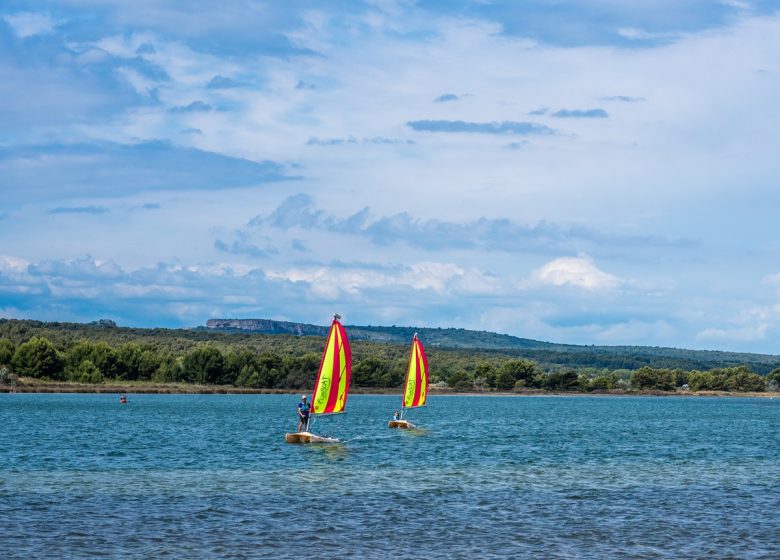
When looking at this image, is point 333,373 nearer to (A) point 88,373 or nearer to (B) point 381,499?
(B) point 381,499

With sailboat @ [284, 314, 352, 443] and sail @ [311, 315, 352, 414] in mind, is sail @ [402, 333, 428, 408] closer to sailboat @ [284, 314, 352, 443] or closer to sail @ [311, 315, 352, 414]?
sailboat @ [284, 314, 352, 443]

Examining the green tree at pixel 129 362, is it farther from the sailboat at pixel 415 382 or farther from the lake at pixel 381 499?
the lake at pixel 381 499

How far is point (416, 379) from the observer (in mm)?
82188

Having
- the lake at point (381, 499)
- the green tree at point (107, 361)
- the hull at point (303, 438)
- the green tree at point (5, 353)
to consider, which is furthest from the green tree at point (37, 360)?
the hull at point (303, 438)

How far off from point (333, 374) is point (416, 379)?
2693 cm

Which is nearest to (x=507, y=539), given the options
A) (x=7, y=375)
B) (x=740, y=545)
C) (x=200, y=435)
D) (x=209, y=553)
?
(x=740, y=545)

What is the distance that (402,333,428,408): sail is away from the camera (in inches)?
3140

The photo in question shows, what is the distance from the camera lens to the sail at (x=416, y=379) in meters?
79.8

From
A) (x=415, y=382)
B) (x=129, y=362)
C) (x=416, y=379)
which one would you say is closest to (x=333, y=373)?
(x=416, y=379)

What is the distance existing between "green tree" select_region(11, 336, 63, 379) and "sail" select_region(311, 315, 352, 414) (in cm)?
12943

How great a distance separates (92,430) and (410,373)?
23.6m

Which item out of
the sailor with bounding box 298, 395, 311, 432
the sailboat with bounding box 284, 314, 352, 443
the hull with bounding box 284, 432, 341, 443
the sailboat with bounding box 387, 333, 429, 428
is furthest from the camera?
the sailboat with bounding box 387, 333, 429, 428

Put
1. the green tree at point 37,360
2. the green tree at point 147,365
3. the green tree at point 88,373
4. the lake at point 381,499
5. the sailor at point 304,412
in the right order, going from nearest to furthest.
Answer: the lake at point 381,499
the sailor at point 304,412
the green tree at point 37,360
the green tree at point 88,373
the green tree at point 147,365

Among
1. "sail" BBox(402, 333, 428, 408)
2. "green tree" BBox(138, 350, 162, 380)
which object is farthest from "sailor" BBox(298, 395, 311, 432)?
"green tree" BBox(138, 350, 162, 380)
